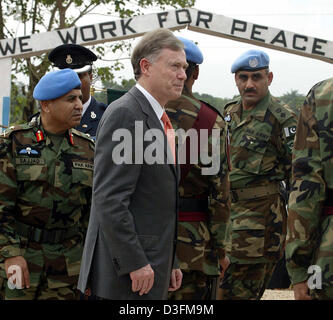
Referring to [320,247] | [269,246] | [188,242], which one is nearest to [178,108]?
[188,242]

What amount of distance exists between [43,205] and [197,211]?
922mm

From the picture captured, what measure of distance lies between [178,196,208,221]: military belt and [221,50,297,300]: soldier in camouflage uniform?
1.45 metres

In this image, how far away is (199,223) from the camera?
396 cm

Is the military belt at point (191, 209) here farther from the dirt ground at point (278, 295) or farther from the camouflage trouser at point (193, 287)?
the dirt ground at point (278, 295)

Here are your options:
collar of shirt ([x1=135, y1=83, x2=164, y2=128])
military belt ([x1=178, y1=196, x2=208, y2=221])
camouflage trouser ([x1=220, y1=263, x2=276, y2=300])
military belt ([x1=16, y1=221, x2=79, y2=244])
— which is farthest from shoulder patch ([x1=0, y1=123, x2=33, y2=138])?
camouflage trouser ([x1=220, y1=263, x2=276, y2=300])

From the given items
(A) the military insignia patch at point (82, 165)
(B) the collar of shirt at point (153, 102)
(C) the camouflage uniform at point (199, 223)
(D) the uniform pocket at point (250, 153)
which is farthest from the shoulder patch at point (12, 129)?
(D) the uniform pocket at point (250, 153)

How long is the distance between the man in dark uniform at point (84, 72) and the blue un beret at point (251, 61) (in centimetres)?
123

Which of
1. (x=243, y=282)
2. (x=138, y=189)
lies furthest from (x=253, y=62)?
(x=138, y=189)

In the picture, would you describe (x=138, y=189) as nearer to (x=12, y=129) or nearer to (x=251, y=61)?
(x=12, y=129)

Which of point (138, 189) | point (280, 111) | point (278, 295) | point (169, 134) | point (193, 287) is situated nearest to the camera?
point (138, 189)

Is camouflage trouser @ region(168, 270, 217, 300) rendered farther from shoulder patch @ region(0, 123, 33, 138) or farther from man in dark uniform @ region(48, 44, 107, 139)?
man in dark uniform @ region(48, 44, 107, 139)

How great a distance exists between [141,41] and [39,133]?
112cm

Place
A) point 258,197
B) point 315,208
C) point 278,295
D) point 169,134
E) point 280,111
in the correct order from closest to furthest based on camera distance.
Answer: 1. point 315,208
2. point 169,134
3. point 258,197
4. point 280,111
5. point 278,295

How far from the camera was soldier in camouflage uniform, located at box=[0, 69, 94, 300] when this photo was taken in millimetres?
3625
